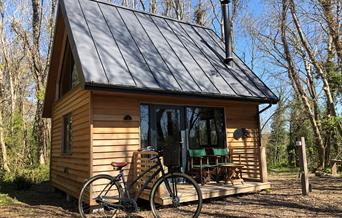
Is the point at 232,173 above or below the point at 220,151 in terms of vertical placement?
below

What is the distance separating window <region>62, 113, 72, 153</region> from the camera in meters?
8.84

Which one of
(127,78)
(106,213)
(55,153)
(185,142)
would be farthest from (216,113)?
(55,153)

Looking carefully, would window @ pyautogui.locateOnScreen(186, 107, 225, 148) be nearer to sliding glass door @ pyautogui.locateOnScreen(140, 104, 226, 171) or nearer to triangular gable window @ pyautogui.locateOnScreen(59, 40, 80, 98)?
sliding glass door @ pyautogui.locateOnScreen(140, 104, 226, 171)

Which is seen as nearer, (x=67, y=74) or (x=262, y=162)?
(x=262, y=162)

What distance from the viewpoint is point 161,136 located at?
25.7 feet

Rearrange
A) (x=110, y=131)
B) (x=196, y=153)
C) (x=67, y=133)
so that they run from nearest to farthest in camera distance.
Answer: (x=110, y=131) → (x=196, y=153) → (x=67, y=133)

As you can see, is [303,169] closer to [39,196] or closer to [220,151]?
[220,151]

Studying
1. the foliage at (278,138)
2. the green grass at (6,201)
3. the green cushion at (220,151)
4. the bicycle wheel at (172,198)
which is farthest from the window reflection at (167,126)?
the foliage at (278,138)

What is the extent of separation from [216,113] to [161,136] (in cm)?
177

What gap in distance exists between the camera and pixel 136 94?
690 centimetres

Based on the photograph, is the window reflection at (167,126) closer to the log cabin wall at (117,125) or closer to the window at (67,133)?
the log cabin wall at (117,125)

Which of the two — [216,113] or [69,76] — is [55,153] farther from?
[216,113]

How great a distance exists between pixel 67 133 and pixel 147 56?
3254 mm

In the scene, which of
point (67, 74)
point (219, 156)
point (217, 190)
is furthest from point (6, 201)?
point (219, 156)
